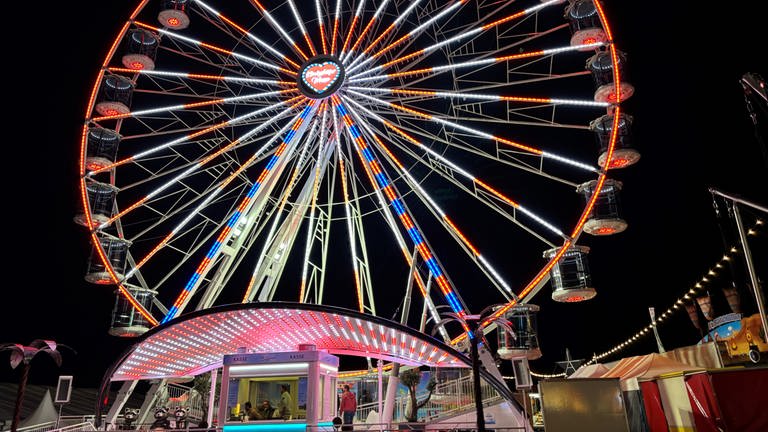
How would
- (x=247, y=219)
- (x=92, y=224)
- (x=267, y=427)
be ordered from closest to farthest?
(x=267, y=427) → (x=92, y=224) → (x=247, y=219)

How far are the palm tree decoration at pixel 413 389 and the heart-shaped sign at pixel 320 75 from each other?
35.7 feet

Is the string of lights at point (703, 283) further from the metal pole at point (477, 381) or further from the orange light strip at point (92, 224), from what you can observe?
the orange light strip at point (92, 224)

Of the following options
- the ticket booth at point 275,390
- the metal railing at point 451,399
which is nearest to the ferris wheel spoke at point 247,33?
the ticket booth at point 275,390

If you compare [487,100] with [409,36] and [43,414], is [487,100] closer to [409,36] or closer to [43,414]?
[409,36]

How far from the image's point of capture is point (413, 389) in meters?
19.9

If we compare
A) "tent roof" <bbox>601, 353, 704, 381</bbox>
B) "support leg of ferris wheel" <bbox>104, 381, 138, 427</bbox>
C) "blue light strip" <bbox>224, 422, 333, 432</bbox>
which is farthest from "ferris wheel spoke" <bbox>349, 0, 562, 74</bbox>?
"support leg of ferris wheel" <bbox>104, 381, 138, 427</bbox>

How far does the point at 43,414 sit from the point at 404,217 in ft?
63.6

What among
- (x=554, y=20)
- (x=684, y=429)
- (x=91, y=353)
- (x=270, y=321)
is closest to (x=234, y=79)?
(x=270, y=321)

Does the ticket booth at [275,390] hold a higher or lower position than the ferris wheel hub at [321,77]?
lower

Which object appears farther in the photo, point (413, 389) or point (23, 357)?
point (413, 389)

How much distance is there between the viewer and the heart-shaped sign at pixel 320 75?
58.0 ft

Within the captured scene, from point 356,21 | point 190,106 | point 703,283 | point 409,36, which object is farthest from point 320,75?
point 703,283

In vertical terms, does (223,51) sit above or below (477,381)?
above

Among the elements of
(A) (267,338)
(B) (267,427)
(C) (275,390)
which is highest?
(A) (267,338)
